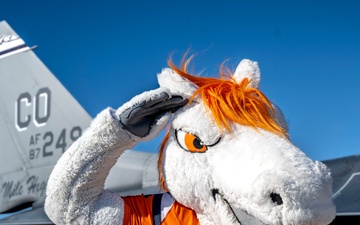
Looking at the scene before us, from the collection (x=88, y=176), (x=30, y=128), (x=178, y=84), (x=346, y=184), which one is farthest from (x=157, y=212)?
(x=30, y=128)

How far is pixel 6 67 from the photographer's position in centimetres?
520

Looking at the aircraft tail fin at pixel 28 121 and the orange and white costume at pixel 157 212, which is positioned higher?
the aircraft tail fin at pixel 28 121

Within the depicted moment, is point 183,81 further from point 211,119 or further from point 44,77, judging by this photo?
point 44,77

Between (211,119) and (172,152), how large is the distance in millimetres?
125

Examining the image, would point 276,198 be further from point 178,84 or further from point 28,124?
point 28,124

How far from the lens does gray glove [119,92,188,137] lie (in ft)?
3.72

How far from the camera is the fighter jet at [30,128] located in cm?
469

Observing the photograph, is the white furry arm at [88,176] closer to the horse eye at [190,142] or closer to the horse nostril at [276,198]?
the horse eye at [190,142]

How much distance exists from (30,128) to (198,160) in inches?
164

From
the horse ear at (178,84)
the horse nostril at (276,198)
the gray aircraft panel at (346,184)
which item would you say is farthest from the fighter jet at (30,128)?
the horse nostril at (276,198)

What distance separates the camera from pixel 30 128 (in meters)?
5.08

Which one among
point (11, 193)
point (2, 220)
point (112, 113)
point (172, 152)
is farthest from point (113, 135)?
point (11, 193)

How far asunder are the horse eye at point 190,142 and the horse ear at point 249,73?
198 millimetres

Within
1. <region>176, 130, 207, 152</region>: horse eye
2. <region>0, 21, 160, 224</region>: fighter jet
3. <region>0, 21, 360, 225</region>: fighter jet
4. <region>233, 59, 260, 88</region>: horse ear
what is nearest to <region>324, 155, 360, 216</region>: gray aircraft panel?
<region>0, 21, 360, 225</region>: fighter jet
